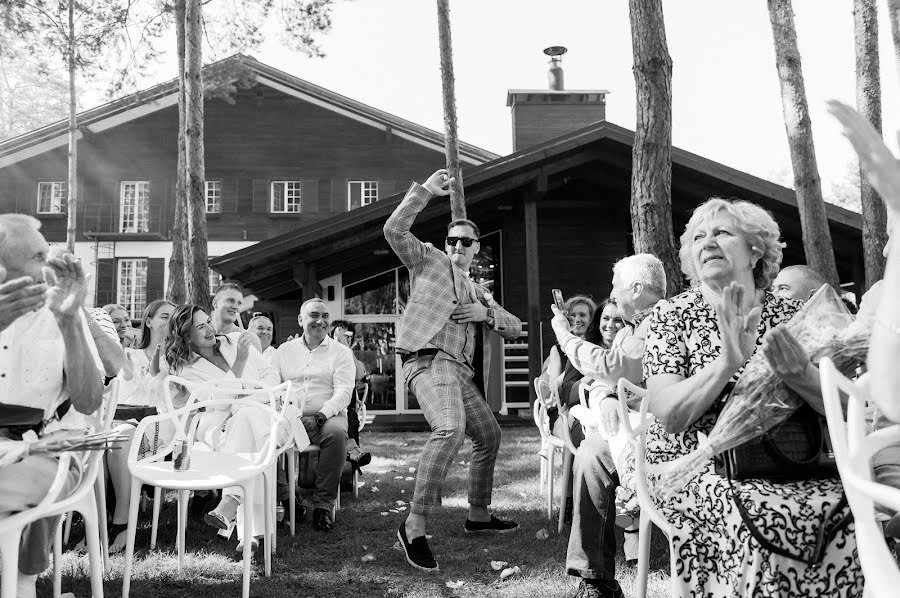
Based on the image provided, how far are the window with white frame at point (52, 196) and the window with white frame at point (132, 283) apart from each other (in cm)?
257

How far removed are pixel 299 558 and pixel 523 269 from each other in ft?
37.8

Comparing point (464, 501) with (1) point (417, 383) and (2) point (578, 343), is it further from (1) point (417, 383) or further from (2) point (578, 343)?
(2) point (578, 343)

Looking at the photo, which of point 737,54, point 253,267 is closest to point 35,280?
point 253,267

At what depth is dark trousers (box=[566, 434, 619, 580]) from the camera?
3404 millimetres

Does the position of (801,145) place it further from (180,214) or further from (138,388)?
(180,214)

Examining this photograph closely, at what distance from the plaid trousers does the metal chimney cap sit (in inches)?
788

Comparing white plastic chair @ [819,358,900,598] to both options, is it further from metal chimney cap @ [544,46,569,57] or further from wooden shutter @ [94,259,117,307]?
wooden shutter @ [94,259,117,307]

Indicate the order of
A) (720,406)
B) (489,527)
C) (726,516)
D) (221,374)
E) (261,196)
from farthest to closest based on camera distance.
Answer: (261,196) → (221,374) → (489,527) → (720,406) → (726,516)

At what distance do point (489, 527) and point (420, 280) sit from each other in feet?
5.57

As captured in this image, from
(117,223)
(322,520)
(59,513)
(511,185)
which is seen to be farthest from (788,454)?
(117,223)

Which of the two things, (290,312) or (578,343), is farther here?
(290,312)

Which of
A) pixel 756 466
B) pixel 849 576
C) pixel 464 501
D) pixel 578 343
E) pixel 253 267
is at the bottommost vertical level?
pixel 464 501

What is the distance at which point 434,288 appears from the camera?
15.0 ft

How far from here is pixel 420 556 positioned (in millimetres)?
4094
